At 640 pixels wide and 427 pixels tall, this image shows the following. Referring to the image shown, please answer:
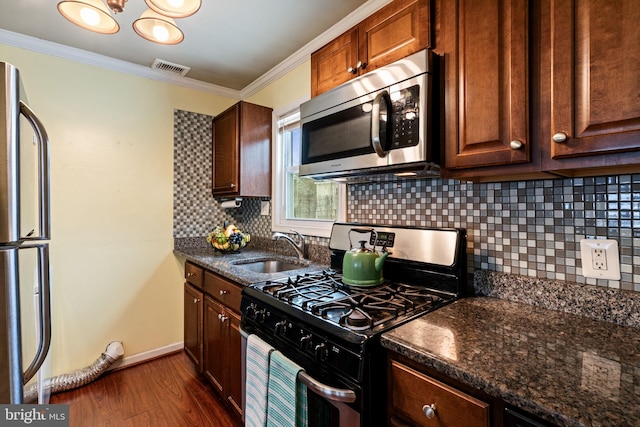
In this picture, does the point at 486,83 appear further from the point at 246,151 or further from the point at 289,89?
the point at 246,151

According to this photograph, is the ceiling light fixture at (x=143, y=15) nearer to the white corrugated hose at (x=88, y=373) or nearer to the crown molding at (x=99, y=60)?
the crown molding at (x=99, y=60)

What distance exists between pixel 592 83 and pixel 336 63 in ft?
3.69

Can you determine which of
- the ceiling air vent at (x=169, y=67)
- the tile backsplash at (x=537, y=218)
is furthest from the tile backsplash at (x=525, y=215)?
the ceiling air vent at (x=169, y=67)

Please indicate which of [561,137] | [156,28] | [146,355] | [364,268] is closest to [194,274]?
[146,355]

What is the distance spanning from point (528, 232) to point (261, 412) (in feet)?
4.22

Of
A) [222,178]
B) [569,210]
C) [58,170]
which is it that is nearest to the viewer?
[569,210]

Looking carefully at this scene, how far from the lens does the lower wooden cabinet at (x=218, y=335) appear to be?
5.64 feet

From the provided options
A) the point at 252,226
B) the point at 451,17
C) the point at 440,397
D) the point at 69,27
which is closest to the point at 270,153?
the point at 252,226

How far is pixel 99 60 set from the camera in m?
2.37

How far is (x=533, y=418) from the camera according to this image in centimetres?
64

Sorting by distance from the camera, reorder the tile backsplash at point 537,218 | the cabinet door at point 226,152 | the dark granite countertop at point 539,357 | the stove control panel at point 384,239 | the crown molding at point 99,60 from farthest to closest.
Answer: the cabinet door at point 226,152 → the crown molding at point 99,60 → the stove control panel at point 384,239 → the tile backsplash at point 537,218 → the dark granite countertop at point 539,357

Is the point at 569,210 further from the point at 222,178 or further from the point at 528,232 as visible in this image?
the point at 222,178

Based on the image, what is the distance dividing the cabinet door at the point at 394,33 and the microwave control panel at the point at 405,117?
215 mm

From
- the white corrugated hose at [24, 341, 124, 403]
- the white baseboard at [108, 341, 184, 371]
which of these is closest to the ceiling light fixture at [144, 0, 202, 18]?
the white corrugated hose at [24, 341, 124, 403]
